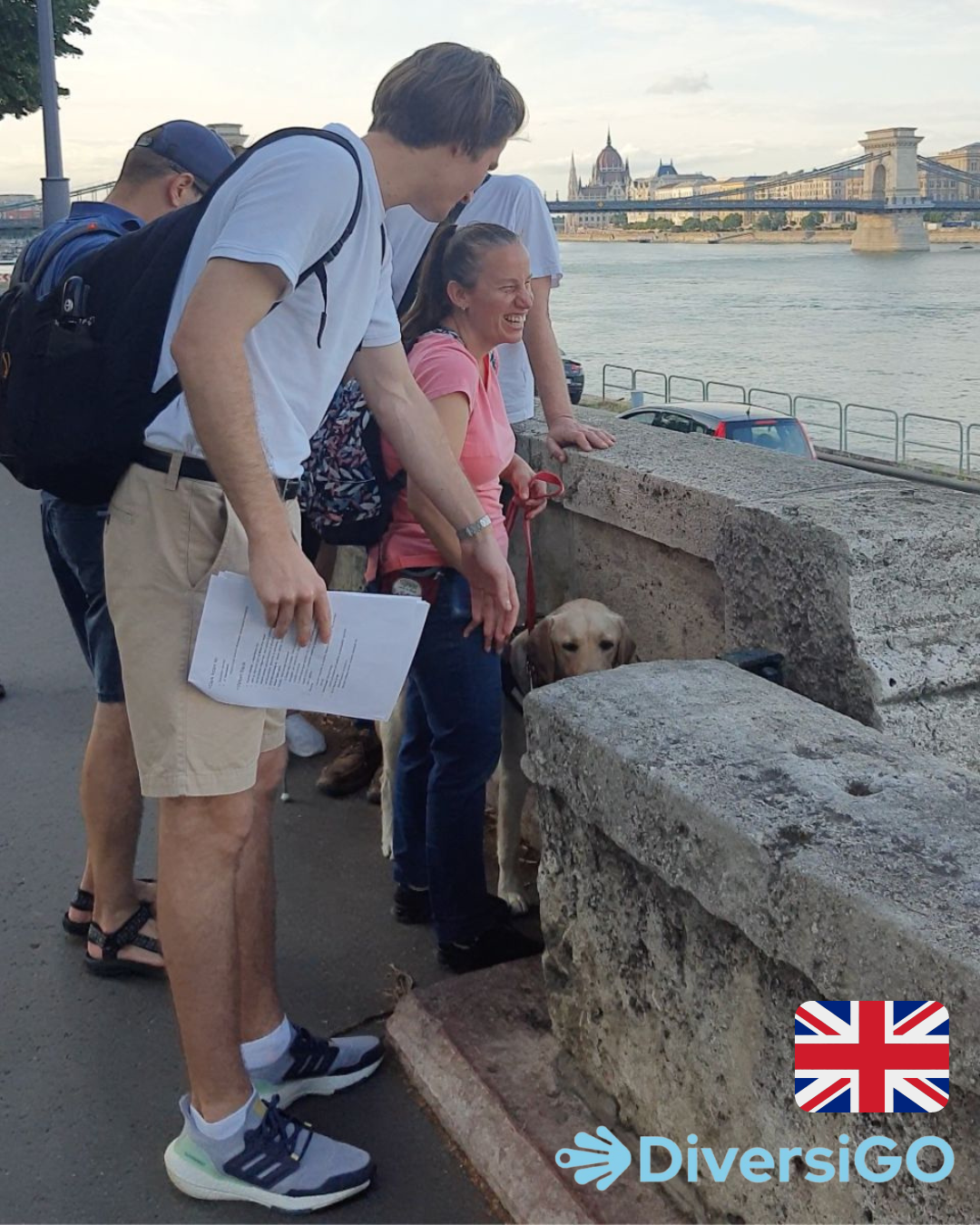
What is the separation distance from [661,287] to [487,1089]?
3379 inches

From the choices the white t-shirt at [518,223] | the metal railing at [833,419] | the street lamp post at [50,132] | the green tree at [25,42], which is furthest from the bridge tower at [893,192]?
the white t-shirt at [518,223]

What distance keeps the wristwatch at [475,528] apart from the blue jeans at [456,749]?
23 centimetres

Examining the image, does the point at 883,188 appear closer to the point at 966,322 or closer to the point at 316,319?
the point at 966,322

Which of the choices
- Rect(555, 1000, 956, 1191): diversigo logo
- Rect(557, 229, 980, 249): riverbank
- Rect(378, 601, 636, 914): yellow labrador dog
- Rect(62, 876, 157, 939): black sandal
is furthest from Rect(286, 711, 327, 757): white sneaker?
Rect(557, 229, 980, 249): riverbank

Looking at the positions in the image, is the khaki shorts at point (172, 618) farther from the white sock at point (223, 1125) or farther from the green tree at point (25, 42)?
the green tree at point (25, 42)

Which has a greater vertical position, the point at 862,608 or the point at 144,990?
the point at 862,608

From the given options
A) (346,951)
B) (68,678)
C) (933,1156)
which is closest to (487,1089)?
(346,951)

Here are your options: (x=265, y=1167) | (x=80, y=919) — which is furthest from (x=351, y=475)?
(x=265, y=1167)

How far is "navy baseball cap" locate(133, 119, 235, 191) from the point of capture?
9.43 ft

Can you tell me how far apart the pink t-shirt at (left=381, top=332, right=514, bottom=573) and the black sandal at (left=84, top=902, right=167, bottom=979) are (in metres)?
1.02

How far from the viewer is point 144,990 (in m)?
2.96

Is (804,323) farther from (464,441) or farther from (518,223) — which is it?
(464,441)

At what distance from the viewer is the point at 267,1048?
8.27 ft

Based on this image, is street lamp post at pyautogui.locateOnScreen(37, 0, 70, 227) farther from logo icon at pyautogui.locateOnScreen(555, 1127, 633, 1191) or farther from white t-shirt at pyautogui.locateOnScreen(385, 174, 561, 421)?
logo icon at pyautogui.locateOnScreen(555, 1127, 633, 1191)
